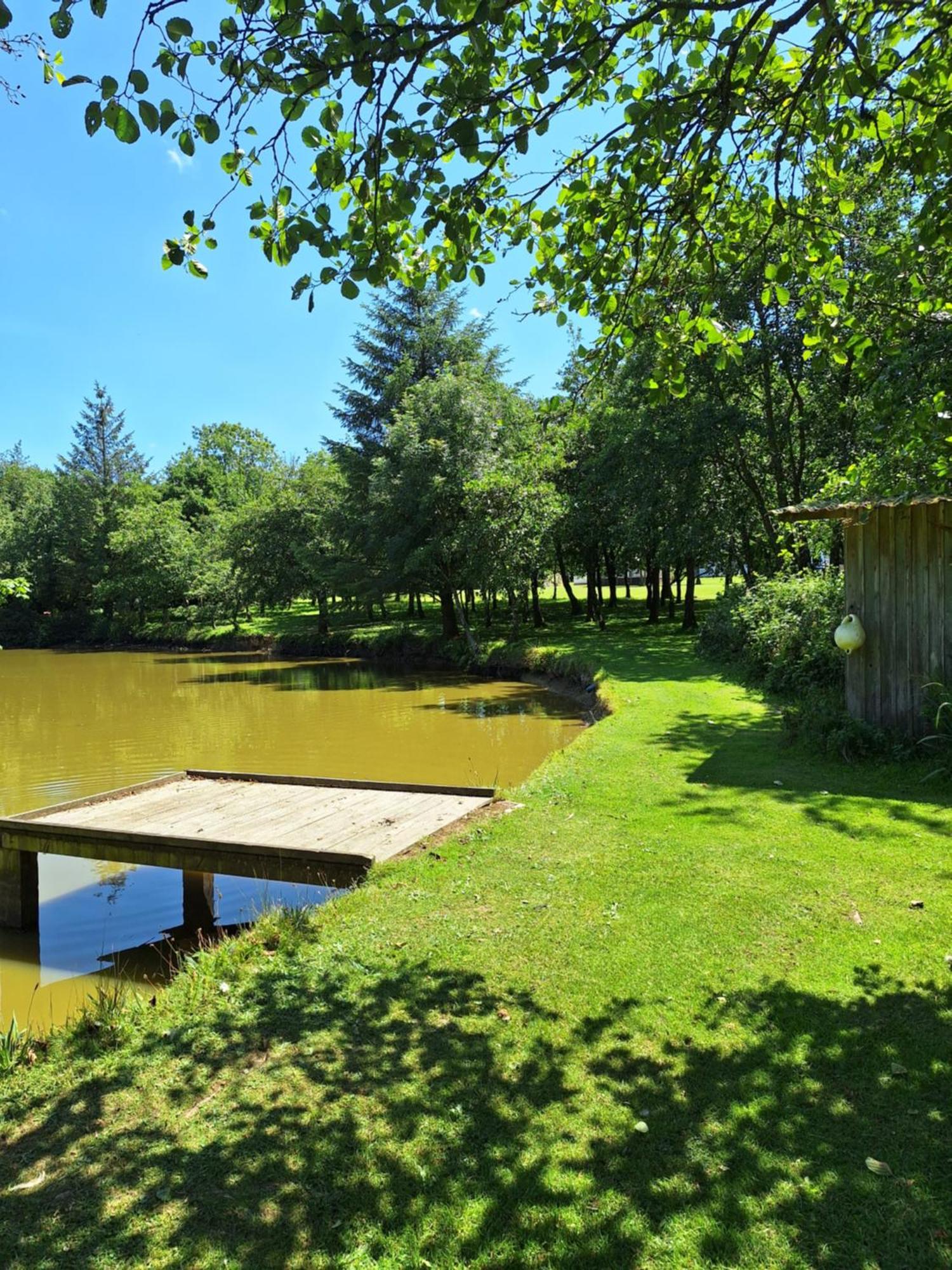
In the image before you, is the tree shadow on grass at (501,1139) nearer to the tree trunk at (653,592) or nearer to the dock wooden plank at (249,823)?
the dock wooden plank at (249,823)

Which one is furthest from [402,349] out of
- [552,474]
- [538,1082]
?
[538,1082]

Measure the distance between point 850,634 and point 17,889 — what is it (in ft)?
27.2

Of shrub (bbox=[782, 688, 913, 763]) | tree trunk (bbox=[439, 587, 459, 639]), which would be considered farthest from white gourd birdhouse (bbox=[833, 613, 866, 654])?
tree trunk (bbox=[439, 587, 459, 639])

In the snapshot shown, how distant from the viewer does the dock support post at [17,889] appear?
6.93 m

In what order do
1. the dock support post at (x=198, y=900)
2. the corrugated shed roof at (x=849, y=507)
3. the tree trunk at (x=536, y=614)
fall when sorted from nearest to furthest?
the corrugated shed roof at (x=849, y=507), the dock support post at (x=198, y=900), the tree trunk at (x=536, y=614)

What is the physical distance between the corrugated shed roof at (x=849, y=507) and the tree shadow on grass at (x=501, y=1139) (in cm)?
491

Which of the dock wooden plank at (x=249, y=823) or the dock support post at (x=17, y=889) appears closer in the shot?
the dock wooden plank at (x=249, y=823)

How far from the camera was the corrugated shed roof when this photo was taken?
7.16m

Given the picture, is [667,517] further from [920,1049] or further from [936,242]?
[920,1049]

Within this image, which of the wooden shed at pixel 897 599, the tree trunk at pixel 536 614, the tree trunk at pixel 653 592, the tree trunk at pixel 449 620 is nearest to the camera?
the wooden shed at pixel 897 599

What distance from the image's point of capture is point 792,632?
1285 cm

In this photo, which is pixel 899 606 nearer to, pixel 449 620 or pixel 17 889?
pixel 17 889

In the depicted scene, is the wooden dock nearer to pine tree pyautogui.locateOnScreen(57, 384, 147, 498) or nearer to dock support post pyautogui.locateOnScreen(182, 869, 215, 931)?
dock support post pyautogui.locateOnScreen(182, 869, 215, 931)

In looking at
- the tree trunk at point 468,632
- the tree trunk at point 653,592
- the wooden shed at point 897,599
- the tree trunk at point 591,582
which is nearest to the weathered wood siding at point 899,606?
the wooden shed at point 897,599
